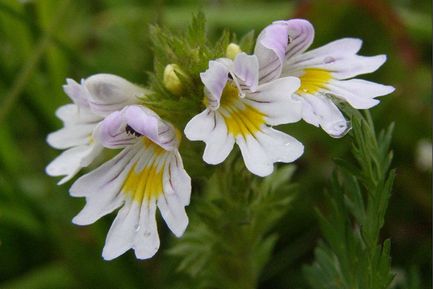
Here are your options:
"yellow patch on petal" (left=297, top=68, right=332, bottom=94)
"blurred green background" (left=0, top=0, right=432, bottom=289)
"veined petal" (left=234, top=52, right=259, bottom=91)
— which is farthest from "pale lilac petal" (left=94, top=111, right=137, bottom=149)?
"blurred green background" (left=0, top=0, right=432, bottom=289)

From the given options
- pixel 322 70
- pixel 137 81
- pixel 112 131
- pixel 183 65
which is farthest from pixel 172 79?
pixel 137 81

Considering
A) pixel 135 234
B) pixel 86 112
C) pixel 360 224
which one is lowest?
pixel 360 224

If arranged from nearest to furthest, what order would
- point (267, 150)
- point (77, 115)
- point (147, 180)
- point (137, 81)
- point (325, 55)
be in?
point (267, 150) → point (147, 180) → point (325, 55) → point (77, 115) → point (137, 81)

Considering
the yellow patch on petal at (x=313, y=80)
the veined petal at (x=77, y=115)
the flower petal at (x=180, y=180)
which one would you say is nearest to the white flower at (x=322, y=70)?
the yellow patch on petal at (x=313, y=80)

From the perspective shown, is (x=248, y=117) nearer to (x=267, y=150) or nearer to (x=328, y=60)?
(x=267, y=150)

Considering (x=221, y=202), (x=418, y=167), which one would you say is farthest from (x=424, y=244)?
(x=221, y=202)

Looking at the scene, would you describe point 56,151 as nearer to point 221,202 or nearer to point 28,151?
point 28,151

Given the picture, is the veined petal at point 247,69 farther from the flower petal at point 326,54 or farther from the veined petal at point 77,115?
the veined petal at point 77,115
